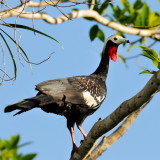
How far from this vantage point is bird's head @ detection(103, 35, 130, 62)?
20.9 ft

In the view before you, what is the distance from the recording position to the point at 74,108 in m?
5.27

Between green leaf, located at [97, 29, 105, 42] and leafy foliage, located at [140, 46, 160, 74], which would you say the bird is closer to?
green leaf, located at [97, 29, 105, 42]

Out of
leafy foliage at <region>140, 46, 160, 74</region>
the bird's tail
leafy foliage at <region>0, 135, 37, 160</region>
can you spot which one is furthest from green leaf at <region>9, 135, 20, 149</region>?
leafy foliage at <region>140, 46, 160, 74</region>

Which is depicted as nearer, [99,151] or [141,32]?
[99,151]

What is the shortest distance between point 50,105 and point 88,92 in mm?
645

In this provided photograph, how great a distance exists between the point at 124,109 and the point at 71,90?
1.86 metres

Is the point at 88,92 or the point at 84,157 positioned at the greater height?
the point at 88,92

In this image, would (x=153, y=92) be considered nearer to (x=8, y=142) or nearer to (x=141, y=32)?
(x=8, y=142)

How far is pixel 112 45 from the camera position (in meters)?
6.45

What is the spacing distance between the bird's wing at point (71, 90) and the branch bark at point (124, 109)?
1.06 meters

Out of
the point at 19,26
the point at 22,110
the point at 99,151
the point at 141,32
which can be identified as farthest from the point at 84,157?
the point at 141,32

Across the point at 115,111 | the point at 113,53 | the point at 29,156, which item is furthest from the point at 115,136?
the point at 113,53

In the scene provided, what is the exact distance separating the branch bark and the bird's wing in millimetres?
1055

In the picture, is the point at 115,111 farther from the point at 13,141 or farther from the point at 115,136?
the point at 13,141
